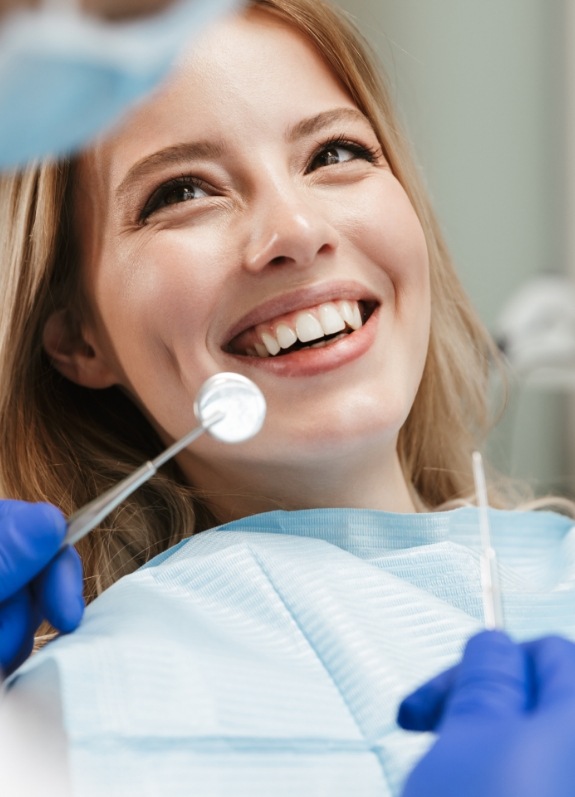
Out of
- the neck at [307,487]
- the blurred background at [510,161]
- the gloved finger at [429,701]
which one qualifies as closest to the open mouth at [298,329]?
the neck at [307,487]

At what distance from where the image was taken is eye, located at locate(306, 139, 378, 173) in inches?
43.6

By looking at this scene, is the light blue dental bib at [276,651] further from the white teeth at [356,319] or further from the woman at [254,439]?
the white teeth at [356,319]

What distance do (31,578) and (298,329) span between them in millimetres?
342

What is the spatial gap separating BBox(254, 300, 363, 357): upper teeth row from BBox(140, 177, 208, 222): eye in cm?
16

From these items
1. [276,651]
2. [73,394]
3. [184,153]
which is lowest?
[276,651]

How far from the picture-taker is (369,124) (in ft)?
4.00

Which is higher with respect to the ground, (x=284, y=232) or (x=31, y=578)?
(x=284, y=232)

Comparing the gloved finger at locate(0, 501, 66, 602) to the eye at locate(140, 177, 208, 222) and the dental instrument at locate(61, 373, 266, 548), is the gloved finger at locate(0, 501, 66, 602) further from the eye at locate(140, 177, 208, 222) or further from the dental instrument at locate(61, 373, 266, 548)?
the eye at locate(140, 177, 208, 222)

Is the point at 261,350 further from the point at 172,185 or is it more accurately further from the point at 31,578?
the point at 31,578

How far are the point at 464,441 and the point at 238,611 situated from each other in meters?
0.68

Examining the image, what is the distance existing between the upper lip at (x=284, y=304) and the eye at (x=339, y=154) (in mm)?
144

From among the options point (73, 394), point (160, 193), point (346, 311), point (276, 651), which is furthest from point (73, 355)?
point (276, 651)

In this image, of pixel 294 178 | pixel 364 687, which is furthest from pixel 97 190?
pixel 364 687

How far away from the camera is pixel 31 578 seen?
0.86 m
